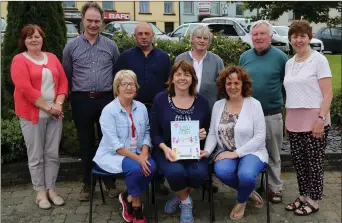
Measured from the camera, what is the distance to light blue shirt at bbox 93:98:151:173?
157 inches

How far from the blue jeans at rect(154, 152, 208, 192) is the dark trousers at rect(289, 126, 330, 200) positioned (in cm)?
100

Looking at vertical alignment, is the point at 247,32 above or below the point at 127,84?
above

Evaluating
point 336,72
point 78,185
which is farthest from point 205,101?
point 336,72

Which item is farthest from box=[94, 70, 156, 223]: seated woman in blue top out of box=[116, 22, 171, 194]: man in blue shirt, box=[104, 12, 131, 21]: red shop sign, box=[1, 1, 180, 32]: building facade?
box=[1, 1, 180, 32]: building facade

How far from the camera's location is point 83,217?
4281mm

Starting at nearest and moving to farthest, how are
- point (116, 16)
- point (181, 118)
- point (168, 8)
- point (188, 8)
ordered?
point (181, 118) < point (116, 16) < point (168, 8) < point (188, 8)

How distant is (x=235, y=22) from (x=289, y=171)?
12692mm

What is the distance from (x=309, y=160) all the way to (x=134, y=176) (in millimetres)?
1798

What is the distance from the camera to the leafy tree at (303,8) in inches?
488

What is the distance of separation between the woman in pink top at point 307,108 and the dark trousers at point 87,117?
198 centimetres

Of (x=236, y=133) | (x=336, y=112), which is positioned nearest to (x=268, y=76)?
(x=236, y=133)

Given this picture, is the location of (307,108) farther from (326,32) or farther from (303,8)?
(326,32)

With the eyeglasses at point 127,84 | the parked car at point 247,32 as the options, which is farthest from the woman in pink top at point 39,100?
the parked car at point 247,32

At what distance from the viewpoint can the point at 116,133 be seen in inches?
159
